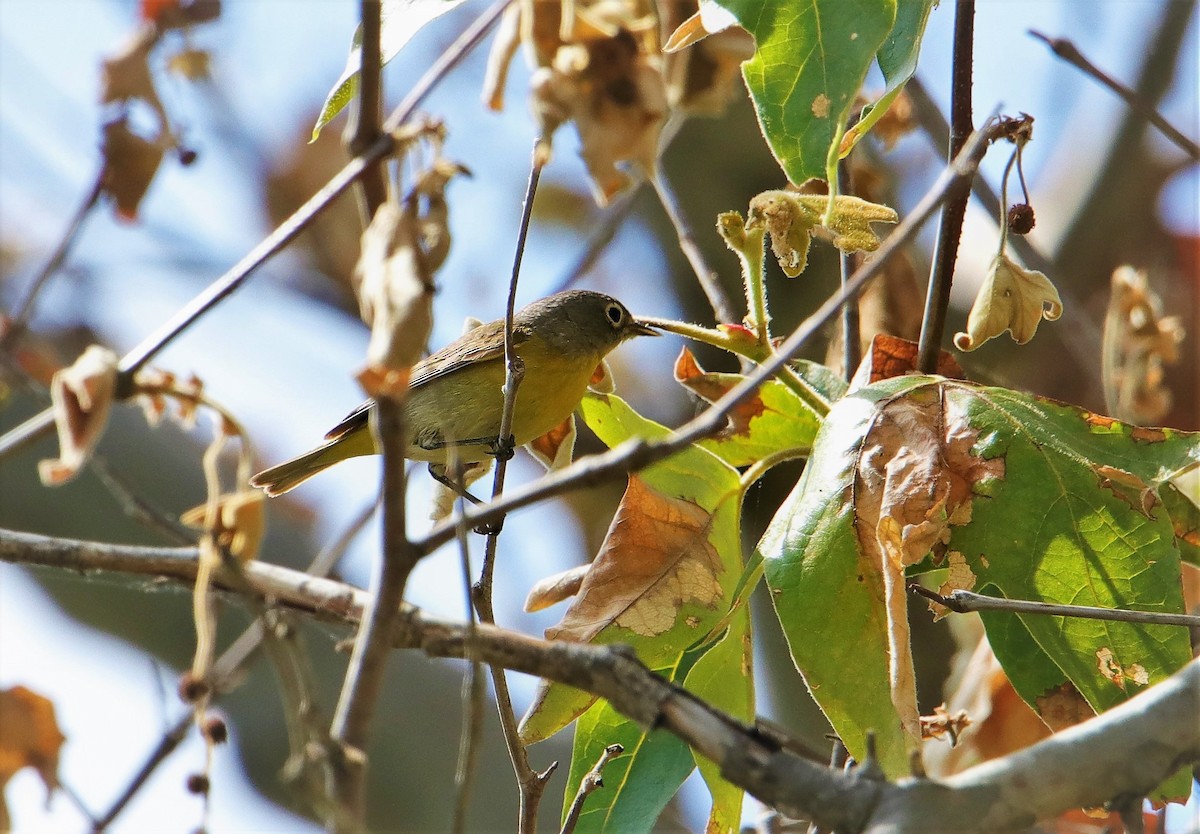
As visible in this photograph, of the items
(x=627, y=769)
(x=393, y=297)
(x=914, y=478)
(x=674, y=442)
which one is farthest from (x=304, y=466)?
(x=674, y=442)

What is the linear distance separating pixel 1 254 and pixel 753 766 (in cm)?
840

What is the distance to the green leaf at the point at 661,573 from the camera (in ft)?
6.37

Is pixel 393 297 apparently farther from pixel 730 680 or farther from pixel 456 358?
pixel 456 358

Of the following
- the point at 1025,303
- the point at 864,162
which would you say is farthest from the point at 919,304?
the point at 1025,303

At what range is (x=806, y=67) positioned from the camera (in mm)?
1571

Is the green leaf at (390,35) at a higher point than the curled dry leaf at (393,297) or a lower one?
higher

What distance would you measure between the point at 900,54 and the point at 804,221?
28 centimetres

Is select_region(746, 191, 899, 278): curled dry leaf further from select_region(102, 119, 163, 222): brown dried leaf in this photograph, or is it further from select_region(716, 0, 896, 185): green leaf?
select_region(102, 119, 163, 222): brown dried leaf

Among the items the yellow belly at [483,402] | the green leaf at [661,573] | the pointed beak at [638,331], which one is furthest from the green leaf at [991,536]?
the pointed beak at [638,331]

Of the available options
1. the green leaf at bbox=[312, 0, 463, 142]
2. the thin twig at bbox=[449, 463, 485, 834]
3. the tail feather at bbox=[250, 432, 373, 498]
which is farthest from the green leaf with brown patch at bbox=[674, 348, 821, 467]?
the tail feather at bbox=[250, 432, 373, 498]

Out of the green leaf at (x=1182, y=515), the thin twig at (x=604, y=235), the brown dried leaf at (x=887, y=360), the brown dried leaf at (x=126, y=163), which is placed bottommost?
the green leaf at (x=1182, y=515)

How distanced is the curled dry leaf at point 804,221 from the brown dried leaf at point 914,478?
0.27 m

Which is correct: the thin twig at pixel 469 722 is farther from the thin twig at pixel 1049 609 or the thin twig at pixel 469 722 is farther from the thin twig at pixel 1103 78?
the thin twig at pixel 1103 78

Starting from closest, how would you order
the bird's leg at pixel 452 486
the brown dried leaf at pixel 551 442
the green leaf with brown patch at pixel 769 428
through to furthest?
the green leaf with brown patch at pixel 769 428 < the bird's leg at pixel 452 486 < the brown dried leaf at pixel 551 442
